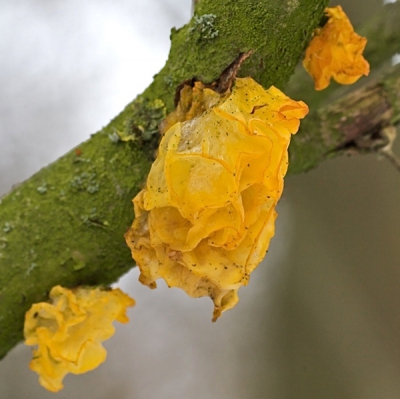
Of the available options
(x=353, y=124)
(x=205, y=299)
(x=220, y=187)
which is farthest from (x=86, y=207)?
(x=205, y=299)

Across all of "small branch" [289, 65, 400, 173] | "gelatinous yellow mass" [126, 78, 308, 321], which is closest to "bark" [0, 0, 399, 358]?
"gelatinous yellow mass" [126, 78, 308, 321]

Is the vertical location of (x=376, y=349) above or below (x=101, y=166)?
below

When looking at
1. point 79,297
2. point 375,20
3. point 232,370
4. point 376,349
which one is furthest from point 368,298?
point 79,297

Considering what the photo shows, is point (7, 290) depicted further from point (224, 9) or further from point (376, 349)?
point (376, 349)

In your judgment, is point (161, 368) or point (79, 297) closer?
point (79, 297)

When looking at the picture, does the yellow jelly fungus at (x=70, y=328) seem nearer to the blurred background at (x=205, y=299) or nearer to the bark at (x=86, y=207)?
the bark at (x=86, y=207)

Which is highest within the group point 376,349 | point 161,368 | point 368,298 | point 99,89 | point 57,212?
point 99,89

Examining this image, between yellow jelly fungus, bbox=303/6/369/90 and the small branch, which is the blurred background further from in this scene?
yellow jelly fungus, bbox=303/6/369/90
